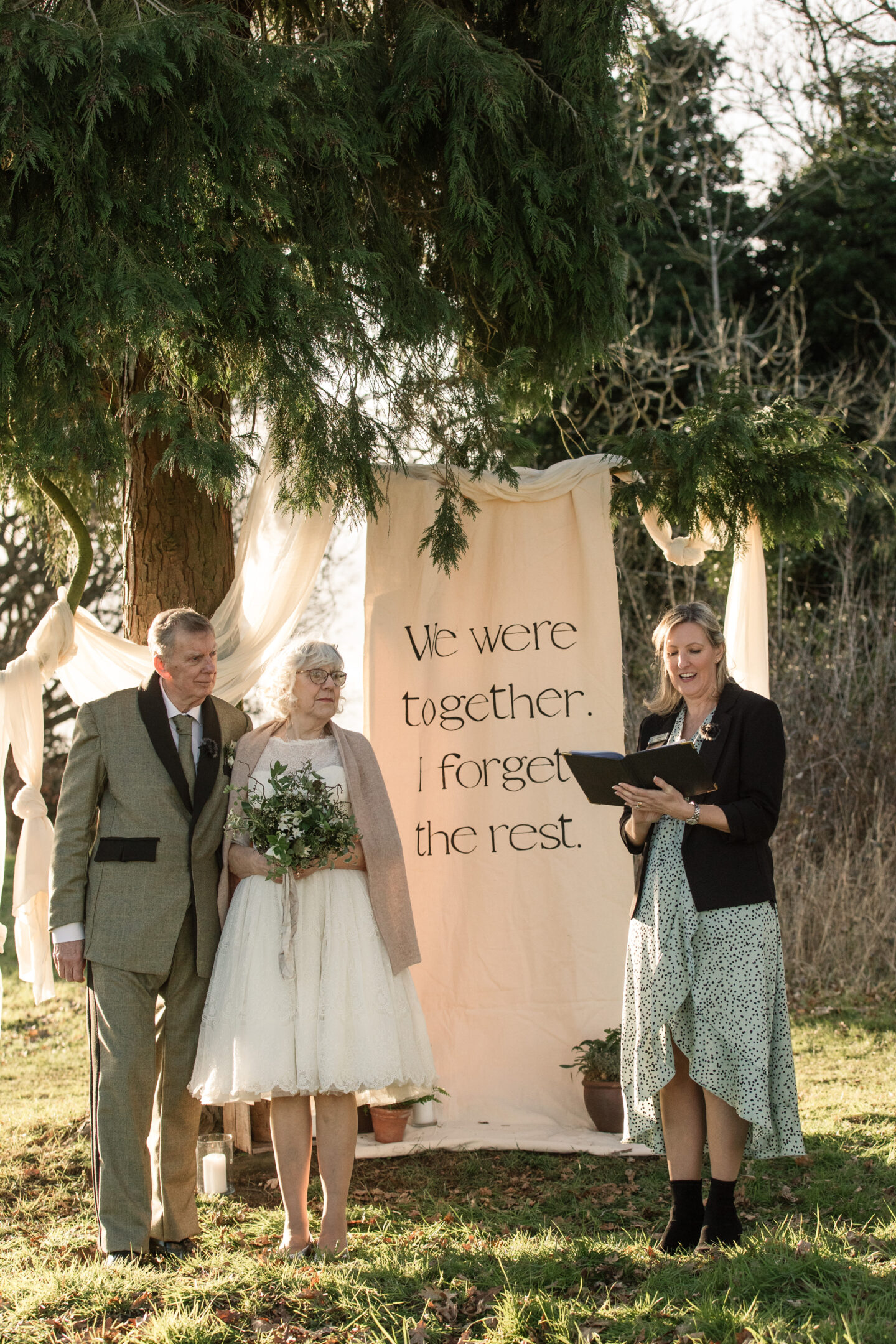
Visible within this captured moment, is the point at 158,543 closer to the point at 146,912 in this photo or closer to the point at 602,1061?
the point at 146,912

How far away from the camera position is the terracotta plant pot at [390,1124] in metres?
4.41

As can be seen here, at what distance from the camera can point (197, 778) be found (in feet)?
11.5

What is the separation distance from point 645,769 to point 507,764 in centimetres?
180

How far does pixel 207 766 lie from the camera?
352 cm

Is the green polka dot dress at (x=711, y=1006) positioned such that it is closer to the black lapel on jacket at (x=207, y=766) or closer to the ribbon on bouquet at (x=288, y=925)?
the ribbon on bouquet at (x=288, y=925)

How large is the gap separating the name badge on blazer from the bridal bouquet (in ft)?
0.79

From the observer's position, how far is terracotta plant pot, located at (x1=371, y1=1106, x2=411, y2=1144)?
14.5 feet

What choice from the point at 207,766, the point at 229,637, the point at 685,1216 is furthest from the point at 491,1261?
the point at 229,637

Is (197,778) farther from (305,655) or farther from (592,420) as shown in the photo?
(592,420)

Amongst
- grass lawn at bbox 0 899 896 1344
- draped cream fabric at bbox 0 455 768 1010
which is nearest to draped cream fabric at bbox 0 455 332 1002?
draped cream fabric at bbox 0 455 768 1010

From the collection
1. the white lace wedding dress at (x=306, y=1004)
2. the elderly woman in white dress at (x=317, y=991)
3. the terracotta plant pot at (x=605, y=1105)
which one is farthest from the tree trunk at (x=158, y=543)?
the terracotta plant pot at (x=605, y=1105)

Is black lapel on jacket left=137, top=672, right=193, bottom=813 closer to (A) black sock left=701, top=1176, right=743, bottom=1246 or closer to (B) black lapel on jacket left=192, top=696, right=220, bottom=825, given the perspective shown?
(B) black lapel on jacket left=192, top=696, right=220, bottom=825

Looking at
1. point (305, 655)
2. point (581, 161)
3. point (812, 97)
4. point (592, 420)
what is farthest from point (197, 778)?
point (812, 97)

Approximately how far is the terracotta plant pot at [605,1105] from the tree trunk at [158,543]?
2.25 metres
